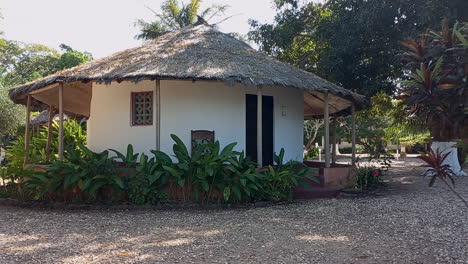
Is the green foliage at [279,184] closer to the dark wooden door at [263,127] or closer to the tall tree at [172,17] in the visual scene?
the dark wooden door at [263,127]

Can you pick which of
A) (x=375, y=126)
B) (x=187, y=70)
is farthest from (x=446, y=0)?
(x=375, y=126)

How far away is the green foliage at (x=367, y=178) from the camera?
407 inches

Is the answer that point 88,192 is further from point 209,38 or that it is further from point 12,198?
point 209,38

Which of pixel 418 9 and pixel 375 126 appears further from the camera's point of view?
pixel 375 126

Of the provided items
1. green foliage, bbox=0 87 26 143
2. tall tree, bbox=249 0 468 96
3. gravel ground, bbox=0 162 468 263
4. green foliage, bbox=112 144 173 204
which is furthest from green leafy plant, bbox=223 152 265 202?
green foliage, bbox=0 87 26 143

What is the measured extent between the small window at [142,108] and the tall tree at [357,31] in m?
6.74

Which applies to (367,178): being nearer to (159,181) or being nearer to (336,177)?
(336,177)

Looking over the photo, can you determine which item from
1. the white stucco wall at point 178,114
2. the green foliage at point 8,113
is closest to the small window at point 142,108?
the white stucco wall at point 178,114

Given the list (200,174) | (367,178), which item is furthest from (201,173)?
(367,178)

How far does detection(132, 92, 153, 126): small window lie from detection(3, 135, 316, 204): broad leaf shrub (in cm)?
172

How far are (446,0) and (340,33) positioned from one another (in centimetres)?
322

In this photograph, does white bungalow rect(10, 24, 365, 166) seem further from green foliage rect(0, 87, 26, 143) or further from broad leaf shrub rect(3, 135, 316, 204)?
green foliage rect(0, 87, 26, 143)

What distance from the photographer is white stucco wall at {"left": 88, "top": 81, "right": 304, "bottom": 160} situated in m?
10.0

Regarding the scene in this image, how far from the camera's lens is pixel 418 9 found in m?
12.4
